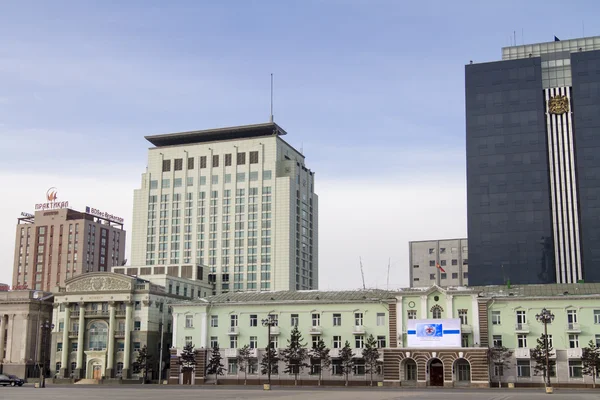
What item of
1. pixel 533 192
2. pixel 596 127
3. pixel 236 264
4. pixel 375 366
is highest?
pixel 596 127

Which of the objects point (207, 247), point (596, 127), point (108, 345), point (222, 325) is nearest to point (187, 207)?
point (207, 247)

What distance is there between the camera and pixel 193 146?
197625 mm

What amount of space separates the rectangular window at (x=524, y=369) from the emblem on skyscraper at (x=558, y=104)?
74676 mm

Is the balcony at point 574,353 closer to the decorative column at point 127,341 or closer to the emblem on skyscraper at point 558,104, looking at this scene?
the decorative column at point 127,341

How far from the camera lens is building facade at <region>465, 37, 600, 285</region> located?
15612 centimetres

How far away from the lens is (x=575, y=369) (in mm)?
101312

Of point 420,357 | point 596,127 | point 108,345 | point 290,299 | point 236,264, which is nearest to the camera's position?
point 420,357

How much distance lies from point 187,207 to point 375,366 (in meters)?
97.7

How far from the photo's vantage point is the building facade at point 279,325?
112 metres

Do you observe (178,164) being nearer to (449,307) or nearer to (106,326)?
(106,326)

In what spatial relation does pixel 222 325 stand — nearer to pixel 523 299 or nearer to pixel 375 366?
pixel 375 366

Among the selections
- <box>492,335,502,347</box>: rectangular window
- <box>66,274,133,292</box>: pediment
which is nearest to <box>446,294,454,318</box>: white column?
<box>492,335,502,347</box>: rectangular window

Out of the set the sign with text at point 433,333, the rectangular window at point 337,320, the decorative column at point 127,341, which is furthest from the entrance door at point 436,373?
the decorative column at point 127,341

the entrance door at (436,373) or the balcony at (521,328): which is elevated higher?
the balcony at (521,328)
